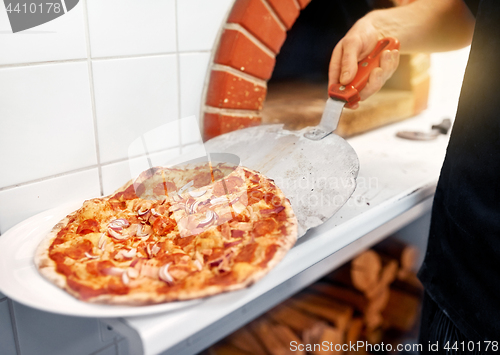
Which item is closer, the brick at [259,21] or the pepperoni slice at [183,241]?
the pepperoni slice at [183,241]

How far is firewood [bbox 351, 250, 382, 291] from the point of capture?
4.04 ft

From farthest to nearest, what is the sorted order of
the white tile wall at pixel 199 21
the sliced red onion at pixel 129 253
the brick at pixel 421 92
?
the brick at pixel 421 92 < the white tile wall at pixel 199 21 < the sliced red onion at pixel 129 253

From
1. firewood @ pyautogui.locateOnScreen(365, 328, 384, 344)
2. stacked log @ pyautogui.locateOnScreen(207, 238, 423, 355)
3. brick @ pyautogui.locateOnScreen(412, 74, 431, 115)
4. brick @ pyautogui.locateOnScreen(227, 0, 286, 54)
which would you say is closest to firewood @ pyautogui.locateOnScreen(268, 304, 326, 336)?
stacked log @ pyautogui.locateOnScreen(207, 238, 423, 355)

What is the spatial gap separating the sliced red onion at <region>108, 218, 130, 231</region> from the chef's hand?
1.96ft

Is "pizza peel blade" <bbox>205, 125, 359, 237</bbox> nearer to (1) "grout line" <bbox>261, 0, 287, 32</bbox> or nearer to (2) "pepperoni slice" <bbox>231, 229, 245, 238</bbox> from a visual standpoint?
(2) "pepperoni slice" <bbox>231, 229, 245, 238</bbox>

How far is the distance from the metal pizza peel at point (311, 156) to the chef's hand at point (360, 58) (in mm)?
19

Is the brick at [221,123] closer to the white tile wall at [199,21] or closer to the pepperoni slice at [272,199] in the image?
the white tile wall at [199,21]

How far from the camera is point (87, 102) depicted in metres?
0.73

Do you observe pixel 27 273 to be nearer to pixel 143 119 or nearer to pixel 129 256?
pixel 129 256

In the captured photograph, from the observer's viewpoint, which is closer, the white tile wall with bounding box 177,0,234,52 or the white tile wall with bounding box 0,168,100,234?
the white tile wall with bounding box 0,168,100,234

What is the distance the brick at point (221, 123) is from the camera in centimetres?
95

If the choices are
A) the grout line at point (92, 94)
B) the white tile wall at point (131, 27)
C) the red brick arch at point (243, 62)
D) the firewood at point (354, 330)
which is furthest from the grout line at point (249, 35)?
the firewood at point (354, 330)

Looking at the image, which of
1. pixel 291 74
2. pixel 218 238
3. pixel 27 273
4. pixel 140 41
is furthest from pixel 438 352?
pixel 291 74

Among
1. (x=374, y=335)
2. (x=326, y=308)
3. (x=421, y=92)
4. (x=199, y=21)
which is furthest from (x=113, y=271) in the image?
(x=421, y=92)
